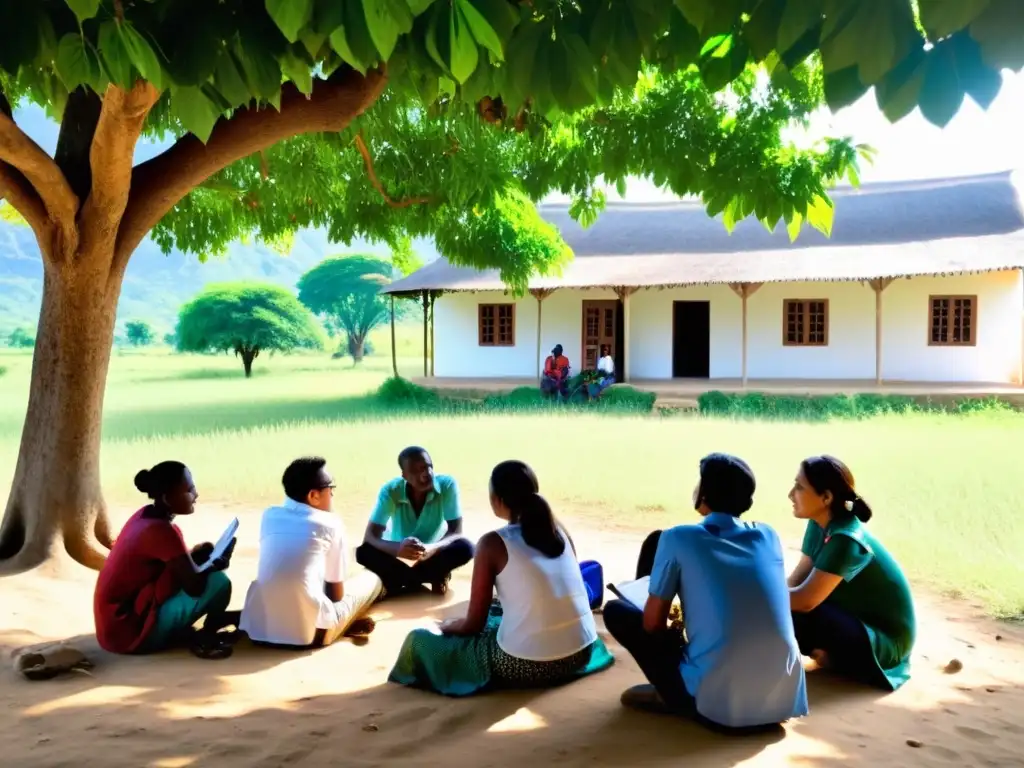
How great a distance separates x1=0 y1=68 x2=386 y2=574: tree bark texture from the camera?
551 centimetres

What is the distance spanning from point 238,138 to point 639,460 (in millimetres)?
7146

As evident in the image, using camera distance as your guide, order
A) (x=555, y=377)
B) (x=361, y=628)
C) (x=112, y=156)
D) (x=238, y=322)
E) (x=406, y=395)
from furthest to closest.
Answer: (x=238, y=322), (x=406, y=395), (x=555, y=377), (x=112, y=156), (x=361, y=628)

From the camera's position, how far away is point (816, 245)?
69.7 ft

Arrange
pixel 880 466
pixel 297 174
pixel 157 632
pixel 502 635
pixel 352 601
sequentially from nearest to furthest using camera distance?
pixel 502 635, pixel 157 632, pixel 352 601, pixel 297 174, pixel 880 466

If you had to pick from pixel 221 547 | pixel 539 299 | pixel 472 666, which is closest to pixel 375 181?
pixel 221 547

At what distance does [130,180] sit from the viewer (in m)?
5.71

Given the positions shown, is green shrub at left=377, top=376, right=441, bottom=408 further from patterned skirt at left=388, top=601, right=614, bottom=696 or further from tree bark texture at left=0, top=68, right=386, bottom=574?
patterned skirt at left=388, top=601, right=614, bottom=696

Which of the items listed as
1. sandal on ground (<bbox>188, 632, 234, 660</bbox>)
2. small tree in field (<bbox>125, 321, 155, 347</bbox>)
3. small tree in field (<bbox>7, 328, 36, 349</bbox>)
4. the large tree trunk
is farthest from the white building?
small tree in field (<bbox>7, 328, 36, 349</bbox>)

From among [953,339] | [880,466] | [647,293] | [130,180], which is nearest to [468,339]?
[647,293]

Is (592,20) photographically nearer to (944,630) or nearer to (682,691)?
(682,691)

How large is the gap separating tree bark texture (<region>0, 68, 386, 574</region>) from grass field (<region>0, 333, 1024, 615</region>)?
9.02 ft

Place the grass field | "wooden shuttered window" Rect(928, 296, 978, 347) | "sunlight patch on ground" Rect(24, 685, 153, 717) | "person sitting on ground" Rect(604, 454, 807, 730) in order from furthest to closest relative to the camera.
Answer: "wooden shuttered window" Rect(928, 296, 978, 347), the grass field, "sunlight patch on ground" Rect(24, 685, 153, 717), "person sitting on ground" Rect(604, 454, 807, 730)

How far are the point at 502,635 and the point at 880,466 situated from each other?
8193 mm

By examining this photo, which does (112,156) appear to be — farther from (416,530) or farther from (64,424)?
(416,530)
